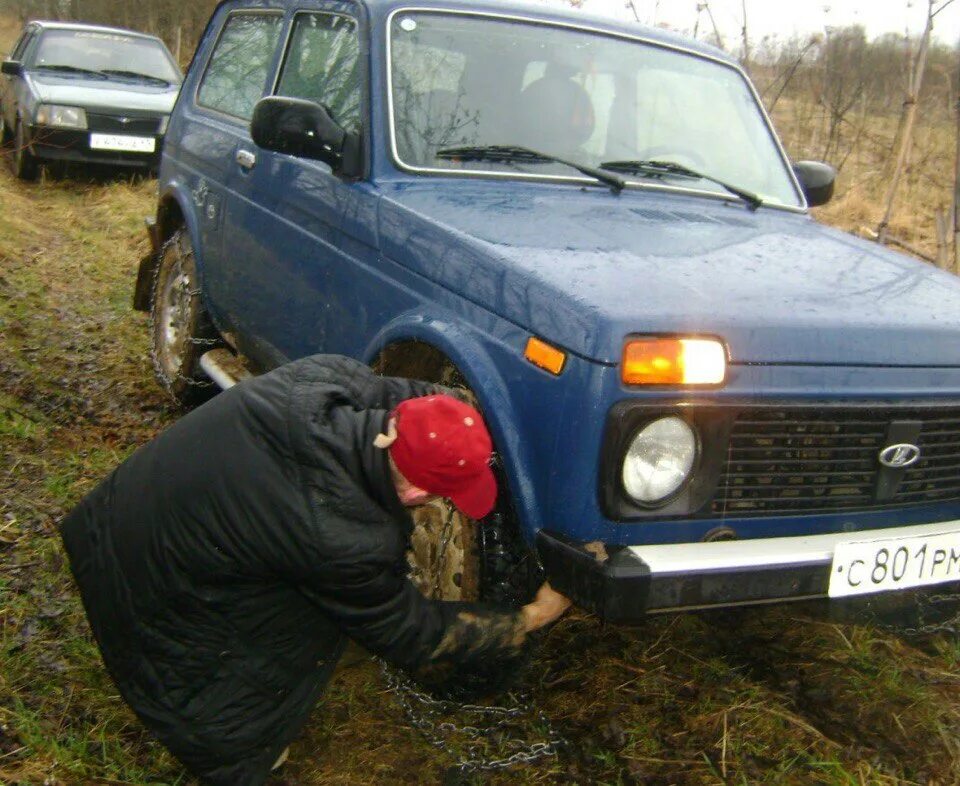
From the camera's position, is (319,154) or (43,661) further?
(319,154)

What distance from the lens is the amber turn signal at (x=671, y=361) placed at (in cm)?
217

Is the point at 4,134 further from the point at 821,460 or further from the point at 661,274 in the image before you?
the point at 821,460

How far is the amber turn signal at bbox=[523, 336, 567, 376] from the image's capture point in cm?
226

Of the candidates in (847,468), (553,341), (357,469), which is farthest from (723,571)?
(357,469)

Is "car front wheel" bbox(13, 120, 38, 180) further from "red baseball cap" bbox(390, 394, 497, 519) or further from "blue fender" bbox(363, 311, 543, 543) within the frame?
"red baseball cap" bbox(390, 394, 497, 519)

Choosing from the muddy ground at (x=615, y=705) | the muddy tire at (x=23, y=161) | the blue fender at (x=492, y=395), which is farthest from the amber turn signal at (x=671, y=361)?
the muddy tire at (x=23, y=161)

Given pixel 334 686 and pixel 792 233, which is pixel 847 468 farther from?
pixel 334 686

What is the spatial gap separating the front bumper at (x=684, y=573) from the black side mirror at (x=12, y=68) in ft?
35.4

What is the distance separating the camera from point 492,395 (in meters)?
2.41

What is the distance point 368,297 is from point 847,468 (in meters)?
1.46

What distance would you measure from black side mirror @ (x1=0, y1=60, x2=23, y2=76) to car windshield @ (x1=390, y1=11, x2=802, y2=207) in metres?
9.25

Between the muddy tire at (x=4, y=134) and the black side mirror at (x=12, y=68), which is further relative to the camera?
the muddy tire at (x=4, y=134)

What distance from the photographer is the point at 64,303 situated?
6.87 meters

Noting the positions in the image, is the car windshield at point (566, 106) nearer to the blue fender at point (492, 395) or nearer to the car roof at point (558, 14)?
the car roof at point (558, 14)
